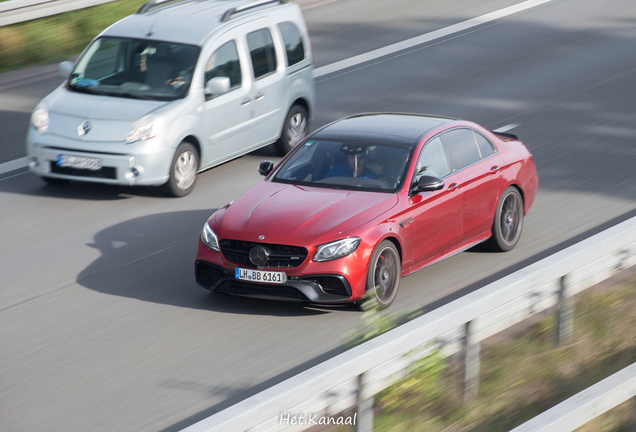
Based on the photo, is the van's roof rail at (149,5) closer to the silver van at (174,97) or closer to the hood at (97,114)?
the silver van at (174,97)

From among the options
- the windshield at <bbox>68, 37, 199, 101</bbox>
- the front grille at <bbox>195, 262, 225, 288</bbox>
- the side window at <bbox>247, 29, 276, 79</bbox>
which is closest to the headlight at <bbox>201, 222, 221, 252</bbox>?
the front grille at <bbox>195, 262, 225, 288</bbox>

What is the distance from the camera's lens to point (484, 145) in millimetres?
9898

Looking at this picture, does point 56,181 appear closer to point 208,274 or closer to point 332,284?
point 208,274

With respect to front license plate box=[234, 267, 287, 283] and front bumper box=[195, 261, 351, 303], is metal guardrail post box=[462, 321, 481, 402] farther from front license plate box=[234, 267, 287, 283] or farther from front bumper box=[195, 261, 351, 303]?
front license plate box=[234, 267, 287, 283]

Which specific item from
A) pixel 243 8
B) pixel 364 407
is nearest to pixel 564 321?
pixel 364 407

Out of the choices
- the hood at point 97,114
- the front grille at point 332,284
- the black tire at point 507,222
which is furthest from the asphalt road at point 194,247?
the hood at point 97,114

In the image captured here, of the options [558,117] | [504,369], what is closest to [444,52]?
[558,117]

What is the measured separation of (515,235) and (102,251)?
430 cm

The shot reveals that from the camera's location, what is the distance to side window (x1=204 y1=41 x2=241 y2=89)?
A: 12.4 m

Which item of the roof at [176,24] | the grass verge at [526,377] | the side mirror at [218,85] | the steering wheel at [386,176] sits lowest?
the grass verge at [526,377]

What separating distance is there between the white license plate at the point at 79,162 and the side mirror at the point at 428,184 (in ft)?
14.4

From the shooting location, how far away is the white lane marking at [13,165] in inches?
516

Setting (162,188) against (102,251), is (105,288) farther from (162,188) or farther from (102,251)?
(162,188)

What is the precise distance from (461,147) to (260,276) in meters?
2.70
